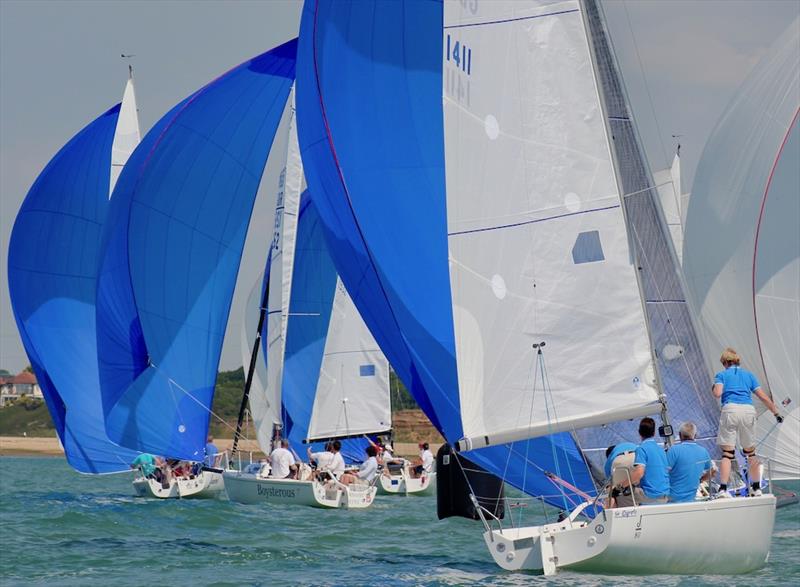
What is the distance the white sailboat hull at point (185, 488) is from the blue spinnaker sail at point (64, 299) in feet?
2.27

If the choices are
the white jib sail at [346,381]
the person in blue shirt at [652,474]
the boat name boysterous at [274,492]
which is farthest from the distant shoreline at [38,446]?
the person in blue shirt at [652,474]

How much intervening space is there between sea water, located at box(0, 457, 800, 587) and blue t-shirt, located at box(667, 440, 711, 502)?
634mm

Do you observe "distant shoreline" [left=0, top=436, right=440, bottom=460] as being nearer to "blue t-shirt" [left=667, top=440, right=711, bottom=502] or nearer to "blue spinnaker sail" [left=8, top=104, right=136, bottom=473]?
"blue spinnaker sail" [left=8, top=104, right=136, bottom=473]

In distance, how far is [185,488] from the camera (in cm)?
2869

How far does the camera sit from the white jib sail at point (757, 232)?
55.0 feet

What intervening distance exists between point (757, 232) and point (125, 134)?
57.1ft

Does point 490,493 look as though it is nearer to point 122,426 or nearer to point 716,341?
point 716,341

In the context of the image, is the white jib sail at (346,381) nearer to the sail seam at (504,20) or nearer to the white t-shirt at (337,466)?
the white t-shirt at (337,466)

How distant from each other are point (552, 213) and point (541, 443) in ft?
7.73

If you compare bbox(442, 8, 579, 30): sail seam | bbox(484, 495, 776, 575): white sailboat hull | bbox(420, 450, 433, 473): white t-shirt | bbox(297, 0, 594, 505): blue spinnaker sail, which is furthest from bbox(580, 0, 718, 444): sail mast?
bbox(420, 450, 433, 473): white t-shirt

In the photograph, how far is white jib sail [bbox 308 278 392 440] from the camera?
30500 mm

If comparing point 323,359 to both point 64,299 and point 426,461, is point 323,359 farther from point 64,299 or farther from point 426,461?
point 64,299

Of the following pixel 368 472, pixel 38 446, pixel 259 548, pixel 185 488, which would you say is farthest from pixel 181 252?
pixel 38 446

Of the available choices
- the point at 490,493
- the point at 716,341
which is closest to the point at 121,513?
the point at 490,493
